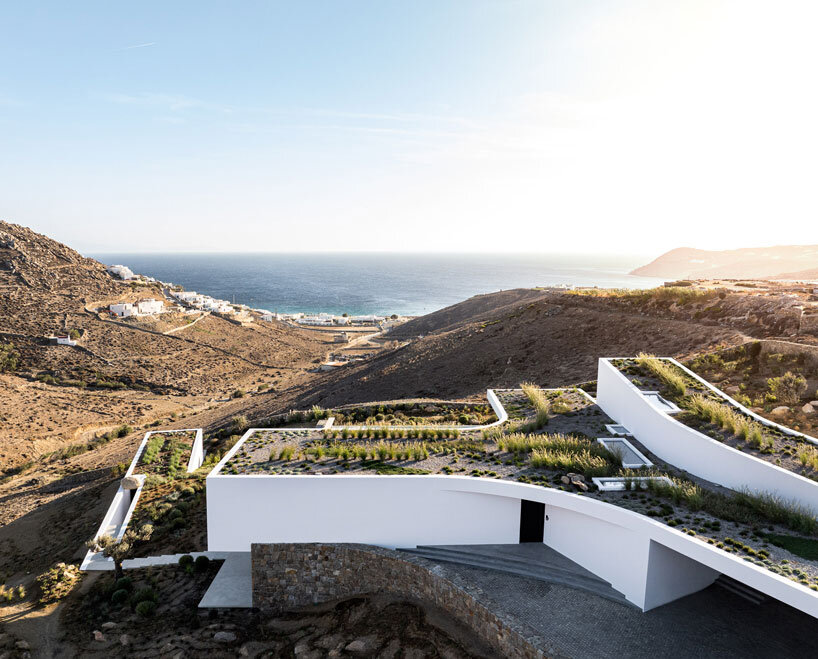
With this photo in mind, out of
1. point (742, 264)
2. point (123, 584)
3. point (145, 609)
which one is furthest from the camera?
point (742, 264)

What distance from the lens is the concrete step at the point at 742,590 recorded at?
7.72 metres

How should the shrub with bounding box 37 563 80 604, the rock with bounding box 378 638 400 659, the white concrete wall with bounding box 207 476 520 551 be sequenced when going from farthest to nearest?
the shrub with bounding box 37 563 80 604 → the white concrete wall with bounding box 207 476 520 551 → the rock with bounding box 378 638 400 659

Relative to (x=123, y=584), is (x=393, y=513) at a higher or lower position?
higher

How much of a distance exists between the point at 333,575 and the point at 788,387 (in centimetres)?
1120

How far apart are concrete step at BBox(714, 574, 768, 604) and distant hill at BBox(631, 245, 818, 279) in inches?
4271

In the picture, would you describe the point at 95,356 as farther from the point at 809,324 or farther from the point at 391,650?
the point at 809,324

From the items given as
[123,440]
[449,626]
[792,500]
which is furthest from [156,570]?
[123,440]

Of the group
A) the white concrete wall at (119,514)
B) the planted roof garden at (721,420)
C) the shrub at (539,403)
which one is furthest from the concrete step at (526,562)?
the white concrete wall at (119,514)

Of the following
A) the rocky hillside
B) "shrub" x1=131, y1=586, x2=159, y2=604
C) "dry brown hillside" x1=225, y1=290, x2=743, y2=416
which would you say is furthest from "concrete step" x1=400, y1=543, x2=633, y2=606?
the rocky hillside

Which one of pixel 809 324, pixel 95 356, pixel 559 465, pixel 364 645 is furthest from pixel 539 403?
pixel 95 356

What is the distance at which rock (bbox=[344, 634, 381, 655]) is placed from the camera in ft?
25.5

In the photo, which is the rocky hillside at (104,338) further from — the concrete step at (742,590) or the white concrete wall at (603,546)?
the concrete step at (742,590)

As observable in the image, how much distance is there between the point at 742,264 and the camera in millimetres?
146750

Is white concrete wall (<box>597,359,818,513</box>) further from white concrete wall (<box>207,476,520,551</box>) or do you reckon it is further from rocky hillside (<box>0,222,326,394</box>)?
rocky hillside (<box>0,222,326,394</box>)
